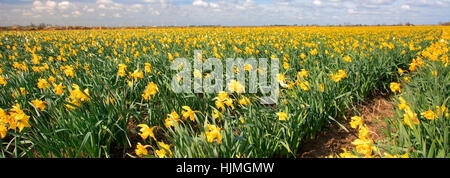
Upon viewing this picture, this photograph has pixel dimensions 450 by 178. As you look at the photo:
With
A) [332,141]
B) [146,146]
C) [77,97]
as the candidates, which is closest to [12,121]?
[77,97]

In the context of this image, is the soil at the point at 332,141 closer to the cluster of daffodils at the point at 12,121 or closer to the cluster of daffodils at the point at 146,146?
the cluster of daffodils at the point at 146,146

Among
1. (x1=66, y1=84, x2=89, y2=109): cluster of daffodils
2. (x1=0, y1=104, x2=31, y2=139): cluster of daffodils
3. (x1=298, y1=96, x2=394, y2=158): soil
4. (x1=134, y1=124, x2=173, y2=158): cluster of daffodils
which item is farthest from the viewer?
(x1=298, y1=96, x2=394, y2=158): soil

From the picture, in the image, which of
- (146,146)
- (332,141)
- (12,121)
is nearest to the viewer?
(146,146)

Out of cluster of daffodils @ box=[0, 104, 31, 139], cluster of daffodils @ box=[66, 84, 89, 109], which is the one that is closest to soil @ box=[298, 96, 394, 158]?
cluster of daffodils @ box=[66, 84, 89, 109]

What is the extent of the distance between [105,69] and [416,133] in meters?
4.56

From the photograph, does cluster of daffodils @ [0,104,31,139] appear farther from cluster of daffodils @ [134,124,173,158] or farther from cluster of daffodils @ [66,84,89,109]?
cluster of daffodils @ [134,124,173,158]

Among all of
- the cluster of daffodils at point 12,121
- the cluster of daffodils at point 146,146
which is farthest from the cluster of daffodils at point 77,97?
the cluster of daffodils at point 146,146

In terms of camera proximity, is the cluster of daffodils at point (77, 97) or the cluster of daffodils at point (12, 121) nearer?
the cluster of daffodils at point (12, 121)

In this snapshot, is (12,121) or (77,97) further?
(77,97)

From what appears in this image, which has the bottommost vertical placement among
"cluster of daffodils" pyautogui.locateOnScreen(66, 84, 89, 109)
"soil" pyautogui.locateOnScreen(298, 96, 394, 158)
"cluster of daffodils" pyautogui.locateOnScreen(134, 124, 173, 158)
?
"soil" pyautogui.locateOnScreen(298, 96, 394, 158)

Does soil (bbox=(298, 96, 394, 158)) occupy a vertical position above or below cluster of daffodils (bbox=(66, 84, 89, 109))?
below

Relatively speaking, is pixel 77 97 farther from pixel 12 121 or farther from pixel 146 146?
pixel 146 146
